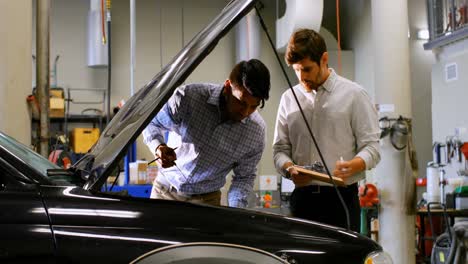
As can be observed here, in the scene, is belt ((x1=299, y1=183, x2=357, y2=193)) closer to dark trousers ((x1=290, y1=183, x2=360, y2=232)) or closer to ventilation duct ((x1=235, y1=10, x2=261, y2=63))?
dark trousers ((x1=290, y1=183, x2=360, y2=232))

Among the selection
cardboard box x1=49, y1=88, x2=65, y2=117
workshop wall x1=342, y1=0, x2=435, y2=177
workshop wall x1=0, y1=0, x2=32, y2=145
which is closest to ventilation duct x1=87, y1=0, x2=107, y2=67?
cardboard box x1=49, y1=88, x2=65, y2=117

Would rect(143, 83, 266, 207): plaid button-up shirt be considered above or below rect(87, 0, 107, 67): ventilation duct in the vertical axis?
below

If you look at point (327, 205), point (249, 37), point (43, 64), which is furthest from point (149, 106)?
point (249, 37)

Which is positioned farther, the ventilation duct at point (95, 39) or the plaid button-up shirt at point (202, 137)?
the ventilation duct at point (95, 39)

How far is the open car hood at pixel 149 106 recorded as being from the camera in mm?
1690

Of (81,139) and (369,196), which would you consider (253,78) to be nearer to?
(369,196)

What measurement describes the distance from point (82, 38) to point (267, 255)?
329 inches

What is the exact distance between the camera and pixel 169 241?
5.01ft

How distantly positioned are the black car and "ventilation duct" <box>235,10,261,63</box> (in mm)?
7339

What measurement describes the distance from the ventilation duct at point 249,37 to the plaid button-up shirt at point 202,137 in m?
6.36

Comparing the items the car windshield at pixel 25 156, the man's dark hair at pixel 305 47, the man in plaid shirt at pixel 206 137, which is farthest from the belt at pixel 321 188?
the car windshield at pixel 25 156

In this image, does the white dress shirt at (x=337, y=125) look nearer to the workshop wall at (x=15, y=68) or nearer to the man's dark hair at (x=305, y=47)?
the man's dark hair at (x=305, y=47)

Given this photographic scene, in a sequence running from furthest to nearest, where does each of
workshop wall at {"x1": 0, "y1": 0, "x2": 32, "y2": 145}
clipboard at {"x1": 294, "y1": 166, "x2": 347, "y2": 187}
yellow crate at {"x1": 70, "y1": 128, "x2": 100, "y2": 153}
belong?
yellow crate at {"x1": 70, "y1": 128, "x2": 100, "y2": 153} → workshop wall at {"x1": 0, "y1": 0, "x2": 32, "y2": 145} → clipboard at {"x1": 294, "y1": 166, "x2": 347, "y2": 187}

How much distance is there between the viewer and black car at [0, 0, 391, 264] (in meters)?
1.45
